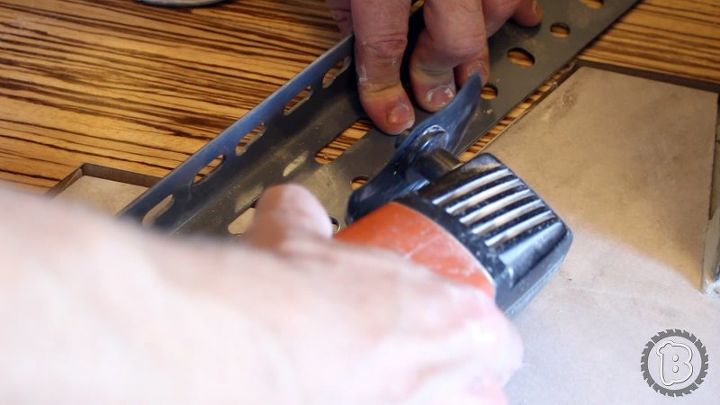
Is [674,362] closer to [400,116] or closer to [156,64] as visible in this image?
[400,116]

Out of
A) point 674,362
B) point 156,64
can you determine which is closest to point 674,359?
point 674,362

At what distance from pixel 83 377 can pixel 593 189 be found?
0.56 meters

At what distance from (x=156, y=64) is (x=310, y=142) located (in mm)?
187

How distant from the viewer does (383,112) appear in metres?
0.83

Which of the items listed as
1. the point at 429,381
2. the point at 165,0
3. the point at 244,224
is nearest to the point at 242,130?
the point at 244,224

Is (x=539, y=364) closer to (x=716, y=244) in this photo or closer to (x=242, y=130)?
(x=716, y=244)

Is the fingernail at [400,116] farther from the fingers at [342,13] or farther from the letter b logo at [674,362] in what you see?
the letter b logo at [674,362]

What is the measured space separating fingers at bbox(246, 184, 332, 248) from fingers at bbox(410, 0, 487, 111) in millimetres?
331

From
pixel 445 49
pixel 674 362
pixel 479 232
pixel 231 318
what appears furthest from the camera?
pixel 445 49

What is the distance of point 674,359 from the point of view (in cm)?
71

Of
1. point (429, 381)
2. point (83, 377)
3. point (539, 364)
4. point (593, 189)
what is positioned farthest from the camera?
point (593, 189)

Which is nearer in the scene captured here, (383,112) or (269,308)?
(269,308)

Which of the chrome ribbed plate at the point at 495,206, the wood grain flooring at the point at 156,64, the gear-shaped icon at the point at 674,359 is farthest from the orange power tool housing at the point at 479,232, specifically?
the wood grain flooring at the point at 156,64

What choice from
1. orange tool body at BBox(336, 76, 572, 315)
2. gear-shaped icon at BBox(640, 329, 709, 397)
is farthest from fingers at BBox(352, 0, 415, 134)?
gear-shaped icon at BBox(640, 329, 709, 397)
